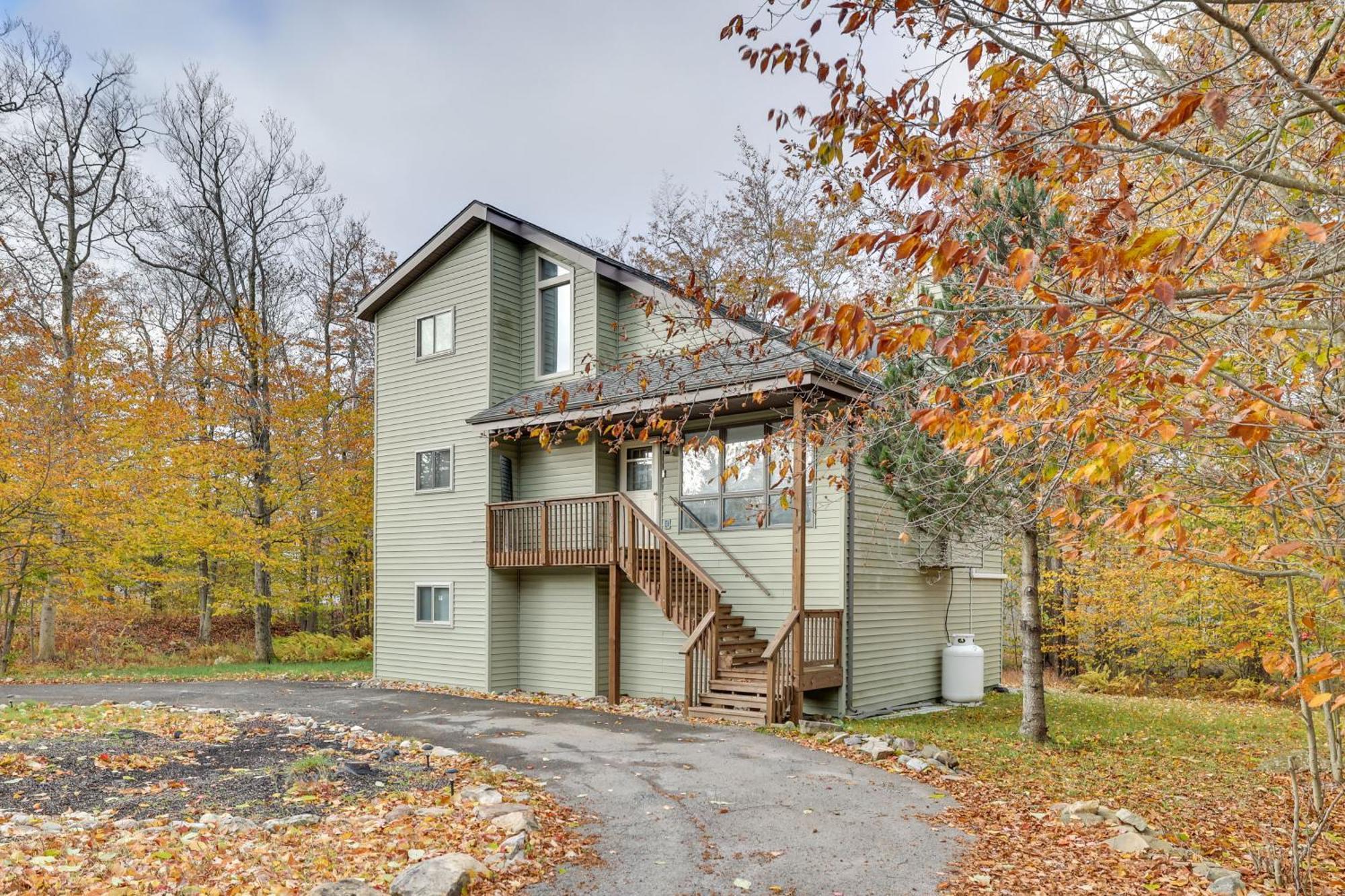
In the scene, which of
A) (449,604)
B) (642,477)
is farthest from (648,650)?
(449,604)

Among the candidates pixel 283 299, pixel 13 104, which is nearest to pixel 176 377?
pixel 283 299

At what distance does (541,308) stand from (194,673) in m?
11.1

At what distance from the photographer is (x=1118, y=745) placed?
1062cm

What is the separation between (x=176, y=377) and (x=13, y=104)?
745 cm

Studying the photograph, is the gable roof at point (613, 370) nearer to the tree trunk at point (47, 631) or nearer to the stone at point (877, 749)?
the stone at point (877, 749)

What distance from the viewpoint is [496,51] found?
1792cm

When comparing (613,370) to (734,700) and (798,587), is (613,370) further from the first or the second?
(734,700)

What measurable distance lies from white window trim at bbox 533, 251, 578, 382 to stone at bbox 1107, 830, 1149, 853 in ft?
38.1

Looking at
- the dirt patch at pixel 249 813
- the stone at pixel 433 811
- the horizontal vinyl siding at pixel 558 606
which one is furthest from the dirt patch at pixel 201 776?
the horizontal vinyl siding at pixel 558 606

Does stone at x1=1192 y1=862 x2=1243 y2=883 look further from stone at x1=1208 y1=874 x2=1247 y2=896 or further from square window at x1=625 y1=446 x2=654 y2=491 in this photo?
square window at x1=625 y1=446 x2=654 y2=491

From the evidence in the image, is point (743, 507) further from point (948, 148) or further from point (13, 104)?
point (13, 104)

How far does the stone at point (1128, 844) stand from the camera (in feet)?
19.0

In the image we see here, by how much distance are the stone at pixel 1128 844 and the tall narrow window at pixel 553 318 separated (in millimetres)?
11709

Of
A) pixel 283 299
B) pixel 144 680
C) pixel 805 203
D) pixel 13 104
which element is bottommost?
pixel 144 680
